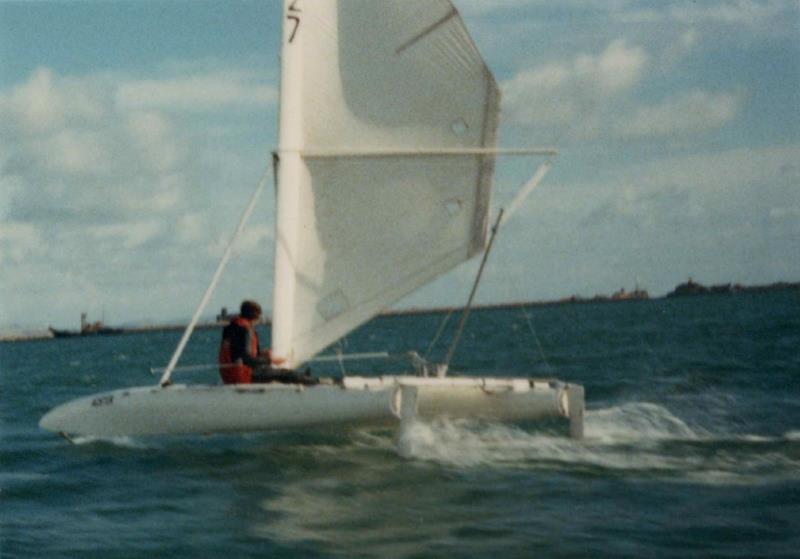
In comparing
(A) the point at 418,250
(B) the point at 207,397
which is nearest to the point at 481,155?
(A) the point at 418,250

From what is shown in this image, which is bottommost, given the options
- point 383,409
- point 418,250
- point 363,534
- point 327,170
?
point 363,534

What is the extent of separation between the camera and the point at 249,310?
14000mm

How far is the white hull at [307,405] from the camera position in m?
13.1

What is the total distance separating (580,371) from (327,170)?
1707 cm

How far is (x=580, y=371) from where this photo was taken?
30016 mm

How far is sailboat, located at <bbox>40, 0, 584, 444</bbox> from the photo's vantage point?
14.6m

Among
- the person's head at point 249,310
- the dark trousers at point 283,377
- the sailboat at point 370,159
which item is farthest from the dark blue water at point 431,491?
the person's head at point 249,310

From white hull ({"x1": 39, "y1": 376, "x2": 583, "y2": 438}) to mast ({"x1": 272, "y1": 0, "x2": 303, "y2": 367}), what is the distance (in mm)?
1383

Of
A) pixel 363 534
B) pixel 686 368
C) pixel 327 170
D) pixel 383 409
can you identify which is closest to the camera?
pixel 363 534

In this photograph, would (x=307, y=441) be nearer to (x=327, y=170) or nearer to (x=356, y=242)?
(x=356, y=242)

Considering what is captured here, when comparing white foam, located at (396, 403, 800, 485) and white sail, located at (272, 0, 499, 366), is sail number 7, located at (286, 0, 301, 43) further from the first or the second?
white foam, located at (396, 403, 800, 485)

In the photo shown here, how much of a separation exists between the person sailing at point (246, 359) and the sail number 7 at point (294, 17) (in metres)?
3.97

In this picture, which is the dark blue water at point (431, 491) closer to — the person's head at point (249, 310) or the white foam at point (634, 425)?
the white foam at point (634, 425)

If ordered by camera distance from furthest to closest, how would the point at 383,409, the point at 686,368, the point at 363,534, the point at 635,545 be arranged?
1. the point at 686,368
2. the point at 383,409
3. the point at 363,534
4. the point at 635,545
